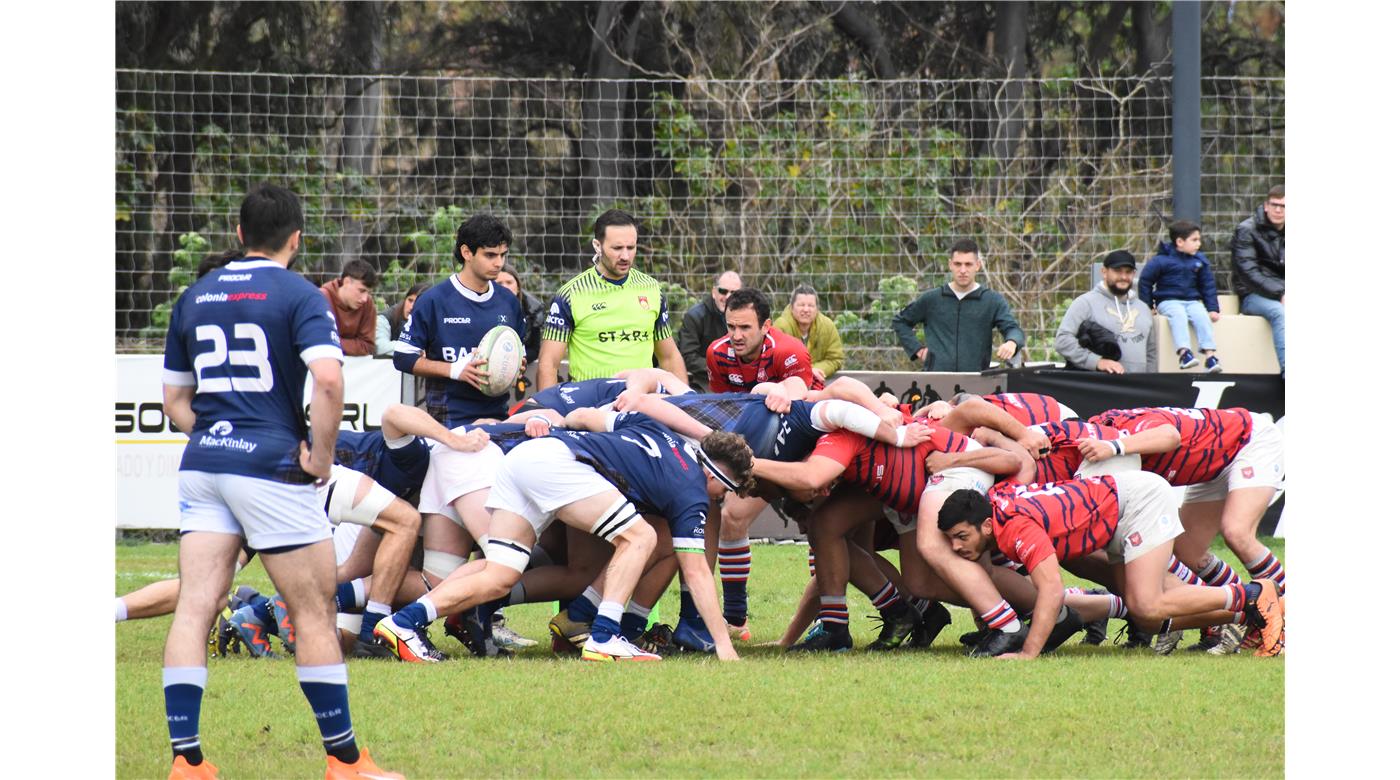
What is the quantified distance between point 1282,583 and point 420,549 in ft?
14.5

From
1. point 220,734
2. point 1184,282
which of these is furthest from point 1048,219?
point 220,734

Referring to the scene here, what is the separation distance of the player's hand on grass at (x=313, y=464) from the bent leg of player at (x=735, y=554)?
3572 millimetres

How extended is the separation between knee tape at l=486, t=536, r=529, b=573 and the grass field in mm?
441

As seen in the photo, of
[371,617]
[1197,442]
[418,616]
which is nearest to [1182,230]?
[1197,442]

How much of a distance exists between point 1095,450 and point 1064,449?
25 cm

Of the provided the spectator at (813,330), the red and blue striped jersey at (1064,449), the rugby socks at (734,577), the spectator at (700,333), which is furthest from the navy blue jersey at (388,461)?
the spectator at (813,330)

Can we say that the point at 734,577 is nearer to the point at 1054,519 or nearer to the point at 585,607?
the point at 585,607

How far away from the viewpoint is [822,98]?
1598 centimetres

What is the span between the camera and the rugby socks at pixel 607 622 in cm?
720

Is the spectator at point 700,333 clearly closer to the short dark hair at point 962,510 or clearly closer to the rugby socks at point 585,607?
the rugby socks at point 585,607

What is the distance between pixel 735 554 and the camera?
843 cm

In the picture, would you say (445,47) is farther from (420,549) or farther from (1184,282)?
(420,549)

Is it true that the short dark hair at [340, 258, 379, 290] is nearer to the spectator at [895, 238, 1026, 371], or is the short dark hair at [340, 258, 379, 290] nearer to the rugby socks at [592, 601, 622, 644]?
the spectator at [895, 238, 1026, 371]

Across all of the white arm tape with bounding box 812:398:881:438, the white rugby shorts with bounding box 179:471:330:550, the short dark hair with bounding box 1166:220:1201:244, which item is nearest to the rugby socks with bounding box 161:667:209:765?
the white rugby shorts with bounding box 179:471:330:550
